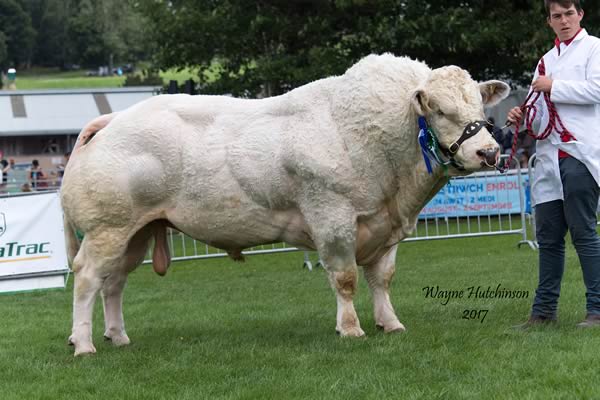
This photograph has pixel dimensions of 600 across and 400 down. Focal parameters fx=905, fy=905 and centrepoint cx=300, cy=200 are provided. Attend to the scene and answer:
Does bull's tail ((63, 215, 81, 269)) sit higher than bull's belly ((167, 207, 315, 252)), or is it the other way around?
bull's belly ((167, 207, 315, 252))

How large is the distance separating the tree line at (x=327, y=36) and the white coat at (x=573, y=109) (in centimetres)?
1210

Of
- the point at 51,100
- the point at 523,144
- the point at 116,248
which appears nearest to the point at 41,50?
the point at 51,100

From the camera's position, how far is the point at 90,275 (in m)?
7.35

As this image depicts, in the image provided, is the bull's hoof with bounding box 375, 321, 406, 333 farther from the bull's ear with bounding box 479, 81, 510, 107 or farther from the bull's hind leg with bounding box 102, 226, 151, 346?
the bull's hind leg with bounding box 102, 226, 151, 346

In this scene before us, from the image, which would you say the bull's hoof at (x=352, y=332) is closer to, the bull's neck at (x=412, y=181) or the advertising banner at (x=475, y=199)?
the bull's neck at (x=412, y=181)

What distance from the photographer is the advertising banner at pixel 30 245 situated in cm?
1262

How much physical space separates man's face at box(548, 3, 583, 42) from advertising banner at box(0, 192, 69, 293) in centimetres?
817

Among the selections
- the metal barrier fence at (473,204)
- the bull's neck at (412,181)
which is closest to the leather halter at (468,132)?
the bull's neck at (412,181)

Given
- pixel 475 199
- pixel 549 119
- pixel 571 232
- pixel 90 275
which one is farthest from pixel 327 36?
pixel 571 232

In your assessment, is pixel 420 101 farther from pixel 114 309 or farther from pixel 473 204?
pixel 473 204

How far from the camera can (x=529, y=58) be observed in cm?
1928

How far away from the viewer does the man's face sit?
22.8 ft

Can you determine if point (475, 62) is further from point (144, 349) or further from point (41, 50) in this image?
point (41, 50)

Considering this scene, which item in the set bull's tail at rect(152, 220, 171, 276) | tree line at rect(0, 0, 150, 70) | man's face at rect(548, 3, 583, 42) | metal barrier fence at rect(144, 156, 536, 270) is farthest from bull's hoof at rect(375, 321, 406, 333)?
tree line at rect(0, 0, 150, 70)
